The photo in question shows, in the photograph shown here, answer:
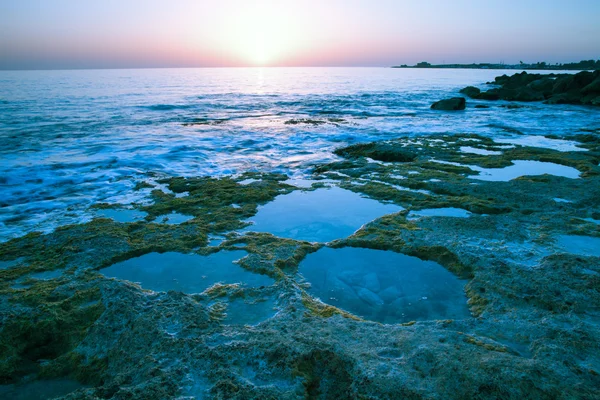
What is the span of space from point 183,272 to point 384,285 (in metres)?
2.56

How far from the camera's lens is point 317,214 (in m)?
6.55

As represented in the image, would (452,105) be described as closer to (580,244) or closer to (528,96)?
(528,96)

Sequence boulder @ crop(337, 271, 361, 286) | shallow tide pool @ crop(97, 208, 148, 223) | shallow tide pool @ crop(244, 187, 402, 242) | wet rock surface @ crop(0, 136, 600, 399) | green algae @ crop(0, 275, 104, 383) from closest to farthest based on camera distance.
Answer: wet rock surface @ crop(0, 136, 600, 399), green algae @ crop(0, 275, 104, 383), boulder @ crop(337, 271, 361, 286), shallow tide pool @ crop(244, 187, 402, 242), shallow tide pool @ crop(97, 208, 148, 223)

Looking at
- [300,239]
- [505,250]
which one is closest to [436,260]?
[505,250]

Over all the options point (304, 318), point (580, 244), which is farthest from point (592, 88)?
point (304, 318)

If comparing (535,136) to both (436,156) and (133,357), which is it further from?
(133,357)

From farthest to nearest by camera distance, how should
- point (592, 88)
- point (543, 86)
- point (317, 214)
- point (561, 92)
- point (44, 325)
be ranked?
point (543, 86), point (561, 92), point (592, 88), point (317, 214), point (44, 325)

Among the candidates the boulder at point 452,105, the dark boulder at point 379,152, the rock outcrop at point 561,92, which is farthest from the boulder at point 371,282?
the rock outcrop at point 561,92

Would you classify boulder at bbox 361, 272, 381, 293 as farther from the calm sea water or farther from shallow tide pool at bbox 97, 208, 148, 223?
the calm sea water

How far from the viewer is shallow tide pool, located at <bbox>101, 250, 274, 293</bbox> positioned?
168 inches

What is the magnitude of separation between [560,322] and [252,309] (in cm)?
301

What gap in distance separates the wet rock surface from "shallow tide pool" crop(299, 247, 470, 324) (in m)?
0.05

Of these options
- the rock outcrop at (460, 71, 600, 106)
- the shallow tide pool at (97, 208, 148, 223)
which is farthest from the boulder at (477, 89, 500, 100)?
the shallow tide pool at (97, 208, 148, 223)

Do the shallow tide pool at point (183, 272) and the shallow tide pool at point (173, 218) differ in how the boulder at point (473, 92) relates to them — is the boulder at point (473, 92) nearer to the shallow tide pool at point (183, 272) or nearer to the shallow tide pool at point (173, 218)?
the shallow tide pool at point (173, 218)
